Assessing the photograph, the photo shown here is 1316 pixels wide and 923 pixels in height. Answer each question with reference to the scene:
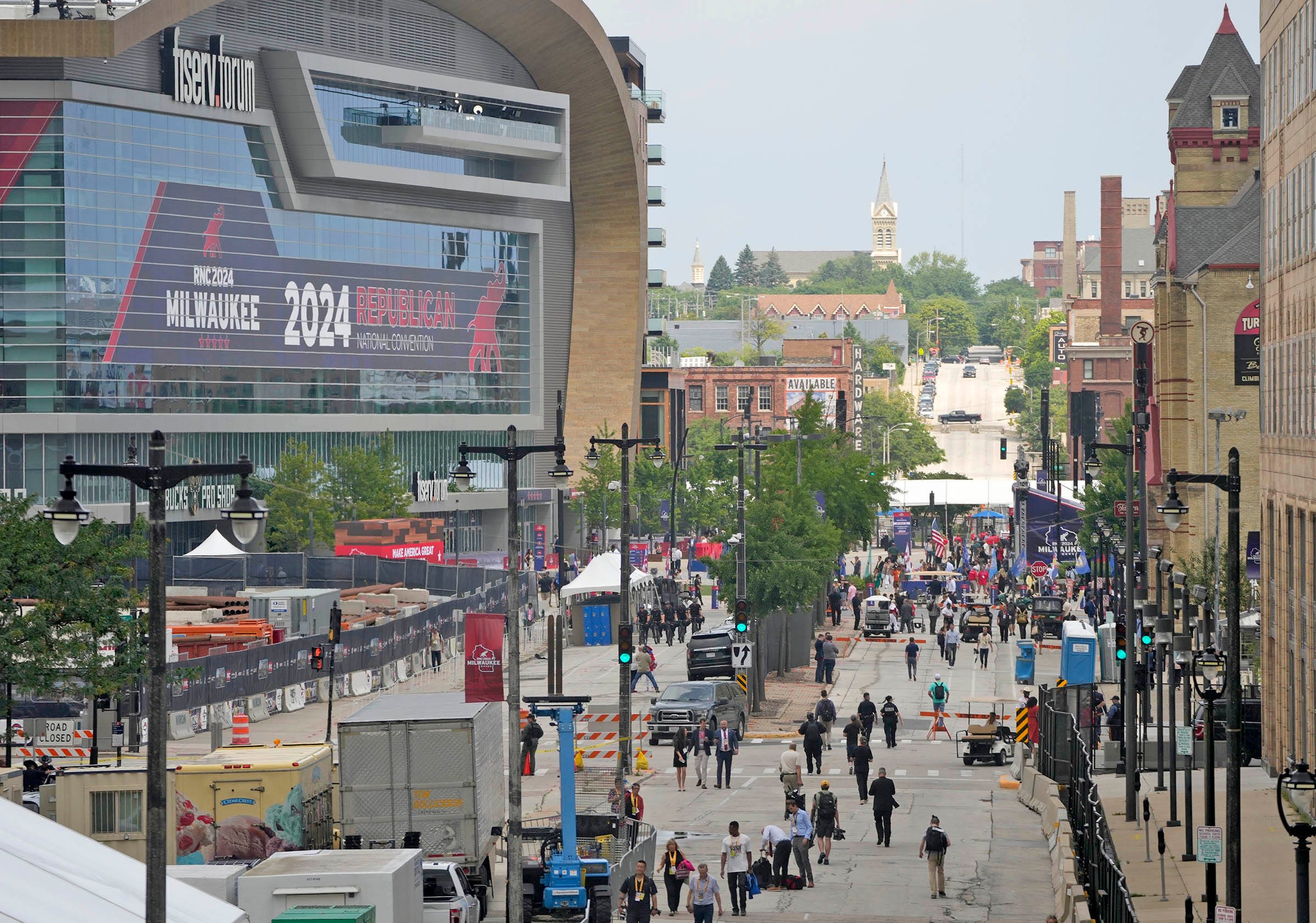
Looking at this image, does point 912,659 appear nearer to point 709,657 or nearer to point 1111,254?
point 709,657

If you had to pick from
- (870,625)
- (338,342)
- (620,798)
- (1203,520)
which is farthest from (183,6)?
(620,798)

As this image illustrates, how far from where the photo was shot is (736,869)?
26.1m

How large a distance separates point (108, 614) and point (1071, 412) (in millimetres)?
124020

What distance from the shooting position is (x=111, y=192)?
87312 mm

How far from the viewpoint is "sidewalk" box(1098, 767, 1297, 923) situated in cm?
2542

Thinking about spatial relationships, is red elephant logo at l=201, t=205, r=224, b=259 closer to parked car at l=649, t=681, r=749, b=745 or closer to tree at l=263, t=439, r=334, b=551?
tree at l=263, t=439, r=334, b=551

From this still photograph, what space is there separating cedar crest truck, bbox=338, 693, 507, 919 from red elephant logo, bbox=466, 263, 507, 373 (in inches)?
3374

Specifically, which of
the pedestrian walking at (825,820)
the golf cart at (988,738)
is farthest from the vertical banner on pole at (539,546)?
the pedestrian walking at (825,820)

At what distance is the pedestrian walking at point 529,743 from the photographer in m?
38.2

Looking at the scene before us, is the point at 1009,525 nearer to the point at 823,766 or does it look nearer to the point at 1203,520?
the point at 1203,520

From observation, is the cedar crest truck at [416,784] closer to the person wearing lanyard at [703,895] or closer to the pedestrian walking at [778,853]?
the person wearing lanyard at [703,895]

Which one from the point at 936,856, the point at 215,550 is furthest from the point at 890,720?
the point at 215,550

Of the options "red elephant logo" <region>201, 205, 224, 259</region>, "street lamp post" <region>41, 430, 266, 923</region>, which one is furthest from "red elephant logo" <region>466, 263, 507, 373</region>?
"street lamp post" <region>41, 430, 266, 923</region>

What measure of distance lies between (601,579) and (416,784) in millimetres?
35146
